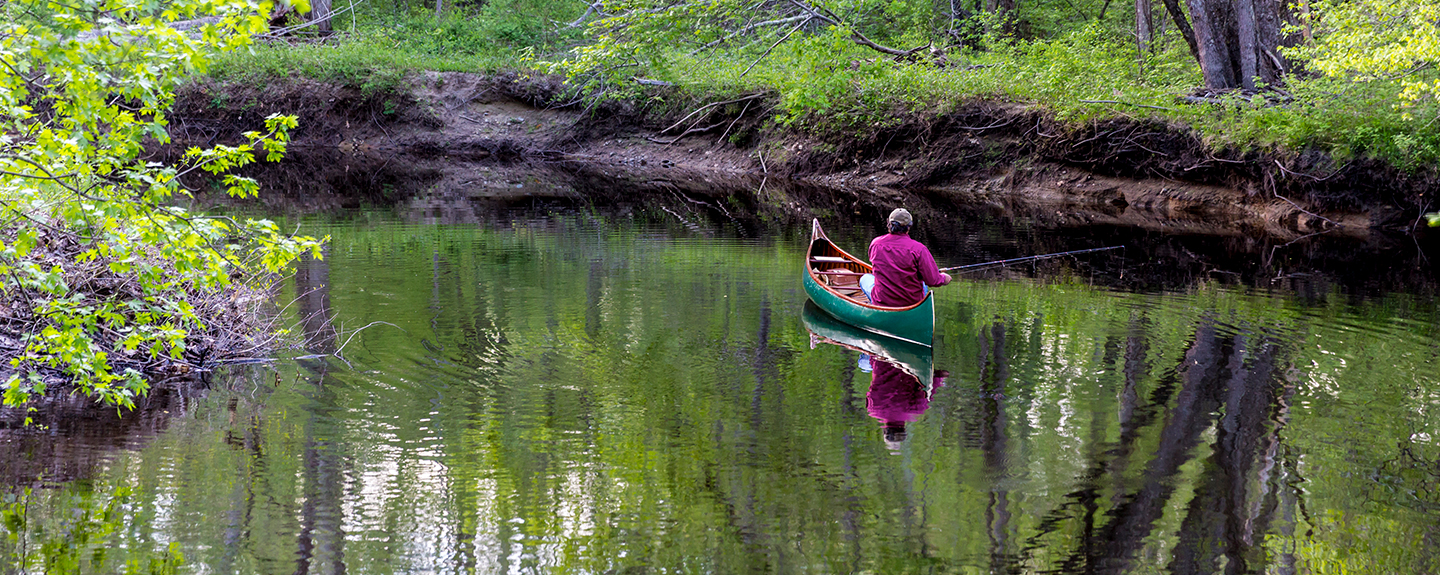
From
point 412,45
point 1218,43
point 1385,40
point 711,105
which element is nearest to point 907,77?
point 711,105

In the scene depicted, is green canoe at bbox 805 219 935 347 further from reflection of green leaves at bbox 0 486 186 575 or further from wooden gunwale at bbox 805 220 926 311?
reflection of green leaves at bbox 0 486 186 575

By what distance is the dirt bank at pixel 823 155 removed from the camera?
63.6 ft

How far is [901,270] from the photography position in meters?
9.94

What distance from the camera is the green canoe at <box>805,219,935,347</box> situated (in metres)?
9.74

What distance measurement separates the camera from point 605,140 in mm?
34219

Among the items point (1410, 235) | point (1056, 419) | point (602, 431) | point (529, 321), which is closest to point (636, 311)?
point (529, 321)

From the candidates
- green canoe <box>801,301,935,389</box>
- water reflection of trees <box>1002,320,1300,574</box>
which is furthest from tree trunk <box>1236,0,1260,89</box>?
water reflection of trees <box>1002,320,1300,574</box>

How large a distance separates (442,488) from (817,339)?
4740 millimetres

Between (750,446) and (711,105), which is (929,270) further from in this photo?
(711,105)

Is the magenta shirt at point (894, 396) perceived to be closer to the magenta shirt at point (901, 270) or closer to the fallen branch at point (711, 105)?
the magenta shirt at point (901, 270)

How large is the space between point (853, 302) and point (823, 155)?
58.7ft

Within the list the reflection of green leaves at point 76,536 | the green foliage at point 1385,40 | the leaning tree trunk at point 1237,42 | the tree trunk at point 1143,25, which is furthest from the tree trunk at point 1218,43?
the reflection of green leaves at point 76,536

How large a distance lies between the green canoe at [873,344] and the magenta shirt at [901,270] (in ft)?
1.30

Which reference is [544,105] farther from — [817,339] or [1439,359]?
[1439,359]
